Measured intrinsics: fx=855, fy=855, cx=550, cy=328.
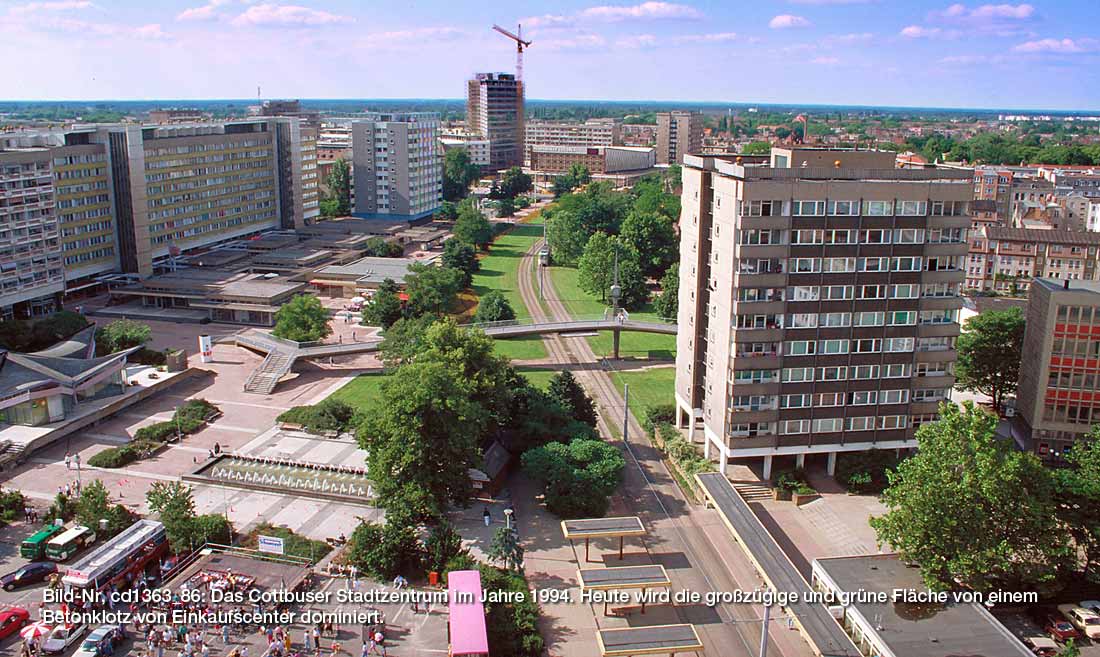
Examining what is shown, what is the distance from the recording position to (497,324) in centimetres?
9850

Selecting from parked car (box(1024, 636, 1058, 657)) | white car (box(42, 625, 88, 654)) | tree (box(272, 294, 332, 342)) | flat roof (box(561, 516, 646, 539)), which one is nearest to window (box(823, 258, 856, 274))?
flat roof (box(561, 516, 646, 539))

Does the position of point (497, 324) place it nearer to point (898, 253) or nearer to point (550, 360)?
point (550, 360)

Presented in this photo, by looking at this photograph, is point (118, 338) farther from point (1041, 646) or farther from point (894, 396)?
point (1041, 646)

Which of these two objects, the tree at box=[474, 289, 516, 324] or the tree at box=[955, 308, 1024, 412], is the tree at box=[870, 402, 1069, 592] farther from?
the tree at box=[474, 289, 516, 324]

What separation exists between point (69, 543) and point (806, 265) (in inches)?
1994

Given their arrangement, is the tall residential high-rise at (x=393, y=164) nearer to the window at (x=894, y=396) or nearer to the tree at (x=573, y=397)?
the tree at (x=573, y=397)

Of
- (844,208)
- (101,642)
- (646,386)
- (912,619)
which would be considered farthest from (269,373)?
(912,619)

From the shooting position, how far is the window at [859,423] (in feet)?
206

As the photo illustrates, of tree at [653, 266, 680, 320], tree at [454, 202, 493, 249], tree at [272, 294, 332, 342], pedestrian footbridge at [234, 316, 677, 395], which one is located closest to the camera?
pedestrian footbridge at [234, 316, 677, 395]

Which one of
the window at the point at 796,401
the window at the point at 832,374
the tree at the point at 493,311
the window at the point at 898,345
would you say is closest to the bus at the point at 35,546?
the window at the point at 796,401

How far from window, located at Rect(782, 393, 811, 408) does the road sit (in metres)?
9.66

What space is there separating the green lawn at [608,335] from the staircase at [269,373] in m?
35.3

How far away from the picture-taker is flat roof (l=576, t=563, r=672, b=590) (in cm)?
4759

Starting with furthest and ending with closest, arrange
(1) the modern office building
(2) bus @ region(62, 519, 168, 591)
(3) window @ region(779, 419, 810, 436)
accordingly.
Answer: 1. (1) the modern office building
2. (3) window @ region(779, 419, 810, 436)
3. (2) bus @ region(62, 519, 168, 591)
